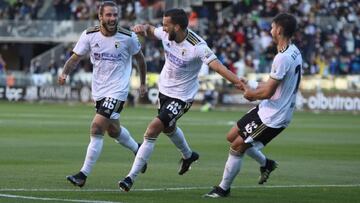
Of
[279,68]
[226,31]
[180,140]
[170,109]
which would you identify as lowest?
[226,31]

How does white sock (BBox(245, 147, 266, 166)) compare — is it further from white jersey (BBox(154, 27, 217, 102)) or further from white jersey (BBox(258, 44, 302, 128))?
white jersey (BBox(154, 27, 217, 102))

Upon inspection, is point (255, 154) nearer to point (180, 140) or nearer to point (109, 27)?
point (180, 140)

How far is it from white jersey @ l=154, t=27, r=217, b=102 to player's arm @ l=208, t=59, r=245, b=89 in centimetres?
69

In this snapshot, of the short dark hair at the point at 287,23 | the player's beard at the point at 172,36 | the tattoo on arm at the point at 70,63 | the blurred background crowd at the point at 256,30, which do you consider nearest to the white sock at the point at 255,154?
the short dark hair at the point at 287,23

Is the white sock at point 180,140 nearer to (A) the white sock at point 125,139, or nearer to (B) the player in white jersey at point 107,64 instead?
(A) the white sock at point 125,139

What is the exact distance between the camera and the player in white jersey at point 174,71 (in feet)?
45.4

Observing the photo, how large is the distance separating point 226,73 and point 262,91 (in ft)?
2.11

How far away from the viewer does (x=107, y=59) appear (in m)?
14.8

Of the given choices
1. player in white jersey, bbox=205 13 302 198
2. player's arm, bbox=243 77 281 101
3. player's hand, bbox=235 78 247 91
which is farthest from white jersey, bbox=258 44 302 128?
player's hand, bbox=235 78 247 91

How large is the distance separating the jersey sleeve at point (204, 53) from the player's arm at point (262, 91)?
3.95ft

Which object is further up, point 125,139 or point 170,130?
point 170,130

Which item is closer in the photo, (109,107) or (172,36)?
(172,36)

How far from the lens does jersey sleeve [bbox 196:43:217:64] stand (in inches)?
537

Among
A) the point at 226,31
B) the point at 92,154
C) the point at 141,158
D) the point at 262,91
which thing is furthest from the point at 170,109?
the point at 226,31
